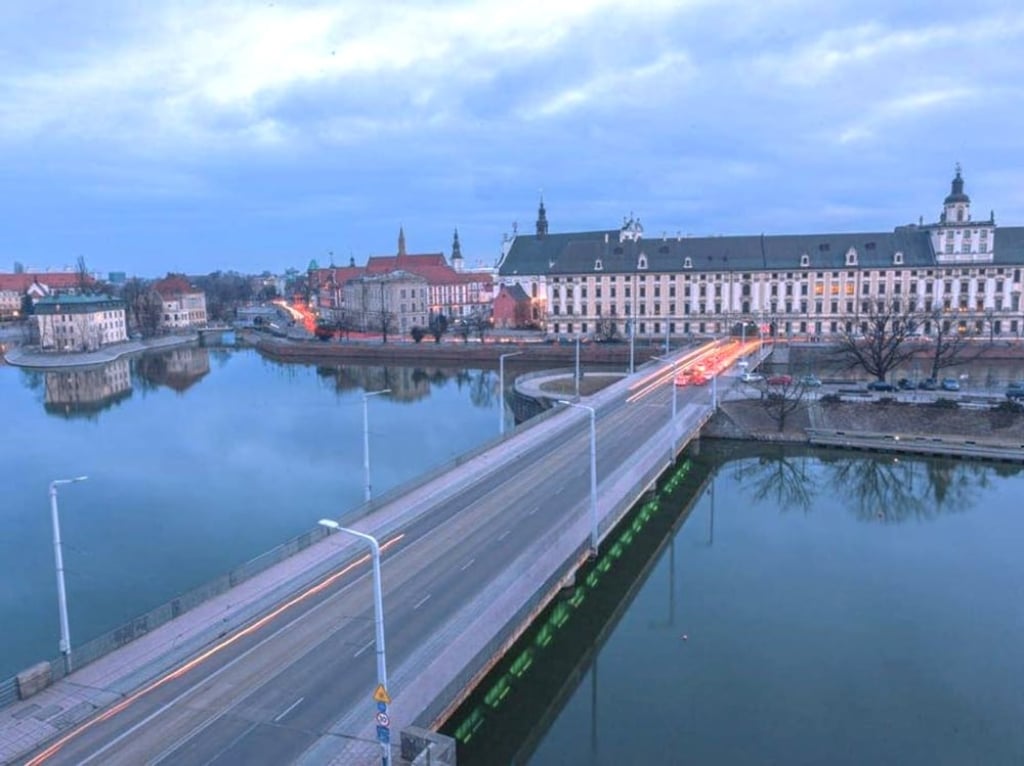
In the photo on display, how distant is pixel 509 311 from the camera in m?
99.4

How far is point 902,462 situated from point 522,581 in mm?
27253

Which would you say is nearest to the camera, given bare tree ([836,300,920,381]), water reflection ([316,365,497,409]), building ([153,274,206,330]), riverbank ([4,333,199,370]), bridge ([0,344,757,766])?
bridge ([0,344,757,766])

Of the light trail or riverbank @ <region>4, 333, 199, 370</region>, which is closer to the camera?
the light trail

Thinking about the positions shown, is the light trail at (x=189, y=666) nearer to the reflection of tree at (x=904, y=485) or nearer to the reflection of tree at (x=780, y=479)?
the reflection of tree at (x=780, y=479)

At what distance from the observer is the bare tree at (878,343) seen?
52.9 meters

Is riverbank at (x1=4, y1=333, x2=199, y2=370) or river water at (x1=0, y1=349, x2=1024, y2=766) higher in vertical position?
riverbank at (x1=4, y1=333, x2=199, y2=370)

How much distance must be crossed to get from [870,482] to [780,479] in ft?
13.1

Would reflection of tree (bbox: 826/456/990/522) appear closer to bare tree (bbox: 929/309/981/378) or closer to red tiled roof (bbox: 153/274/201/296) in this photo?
bare tree (bbox: 929/309/981/378)

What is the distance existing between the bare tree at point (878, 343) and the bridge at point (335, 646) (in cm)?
3447

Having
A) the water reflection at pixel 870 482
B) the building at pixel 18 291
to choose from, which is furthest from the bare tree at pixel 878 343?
the building at pixel 18 291

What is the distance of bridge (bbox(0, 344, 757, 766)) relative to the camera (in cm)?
1254

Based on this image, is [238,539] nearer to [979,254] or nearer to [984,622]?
[984,622]

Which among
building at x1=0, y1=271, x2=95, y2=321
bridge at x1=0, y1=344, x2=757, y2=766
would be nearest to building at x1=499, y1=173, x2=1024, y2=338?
bridge at x1=0, y1=344, x2=757, y2=766

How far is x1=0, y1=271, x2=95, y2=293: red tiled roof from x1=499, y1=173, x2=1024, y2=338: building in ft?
366
